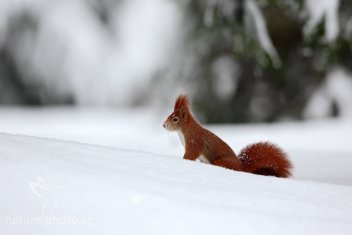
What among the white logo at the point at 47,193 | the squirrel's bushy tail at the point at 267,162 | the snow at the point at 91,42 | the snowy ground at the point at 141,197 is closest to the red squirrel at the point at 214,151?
the squirrel's bushy tail at the point at 267,162

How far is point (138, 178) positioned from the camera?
204 centimetres

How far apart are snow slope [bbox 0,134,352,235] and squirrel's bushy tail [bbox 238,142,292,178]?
532mm

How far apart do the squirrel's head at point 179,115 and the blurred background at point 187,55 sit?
2607 mm

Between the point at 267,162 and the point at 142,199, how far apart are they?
3.63 ft

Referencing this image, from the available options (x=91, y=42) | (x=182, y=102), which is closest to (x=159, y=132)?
(x=91, y=42)

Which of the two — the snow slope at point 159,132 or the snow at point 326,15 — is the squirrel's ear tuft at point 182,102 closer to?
the snow slope at point 159,132

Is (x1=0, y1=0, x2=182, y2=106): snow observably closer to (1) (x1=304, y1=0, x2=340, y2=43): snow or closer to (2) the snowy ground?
(1) (x1=304, y1=0, x2=340, y2=43): snow

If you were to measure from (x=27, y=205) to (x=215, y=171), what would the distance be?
0.76 metres

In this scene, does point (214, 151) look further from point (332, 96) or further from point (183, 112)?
point (332, 96)

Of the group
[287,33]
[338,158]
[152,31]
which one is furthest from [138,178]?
[287,33]

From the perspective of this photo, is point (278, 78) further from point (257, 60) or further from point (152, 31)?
point (152, 31)

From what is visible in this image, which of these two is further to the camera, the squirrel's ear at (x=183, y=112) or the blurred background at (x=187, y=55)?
the blurred background at (x=187, y=55)

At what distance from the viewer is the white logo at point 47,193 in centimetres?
184

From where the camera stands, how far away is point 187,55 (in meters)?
5.63
